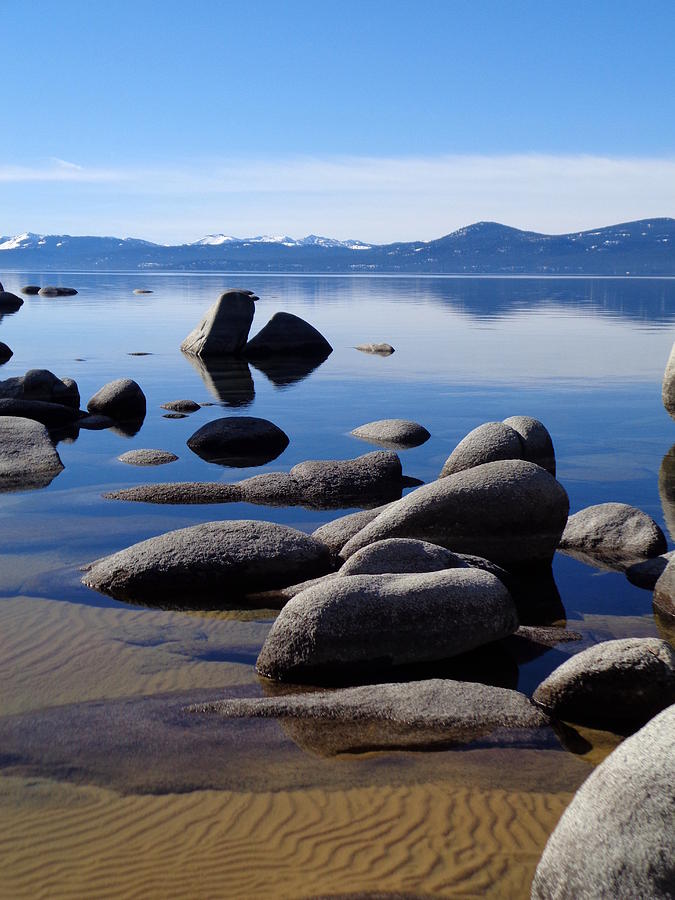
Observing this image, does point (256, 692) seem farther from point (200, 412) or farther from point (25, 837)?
point (200, 412)

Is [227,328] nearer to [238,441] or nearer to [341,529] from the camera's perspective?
[238,441]

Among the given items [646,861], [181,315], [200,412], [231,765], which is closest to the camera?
[646,861]

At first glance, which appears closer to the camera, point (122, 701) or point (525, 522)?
point (122, 701)

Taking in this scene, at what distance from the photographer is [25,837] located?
5.95 meters

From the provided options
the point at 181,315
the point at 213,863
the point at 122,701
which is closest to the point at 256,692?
the point at 122,701

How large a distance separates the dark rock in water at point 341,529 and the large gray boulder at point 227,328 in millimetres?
24705

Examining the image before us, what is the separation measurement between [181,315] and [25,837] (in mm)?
58346

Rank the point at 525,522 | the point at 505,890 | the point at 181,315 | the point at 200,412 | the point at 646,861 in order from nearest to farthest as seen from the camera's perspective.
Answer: the point at 646,861 < the point at 505,890 < the point at 525,522 < the point at 200,412 < the point at 181,315

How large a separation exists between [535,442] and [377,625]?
9164 mm

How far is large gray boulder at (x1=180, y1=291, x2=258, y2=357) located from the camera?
3659 centimetres

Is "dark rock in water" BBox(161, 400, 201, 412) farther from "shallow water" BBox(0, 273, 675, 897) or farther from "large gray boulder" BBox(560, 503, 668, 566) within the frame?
"large gray boulder" BBox(560, 503, 668, 566)

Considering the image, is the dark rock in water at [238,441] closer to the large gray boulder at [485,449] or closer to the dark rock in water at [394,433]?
the dark rock in water at [394,433]

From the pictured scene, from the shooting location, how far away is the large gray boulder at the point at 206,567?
34.9ft

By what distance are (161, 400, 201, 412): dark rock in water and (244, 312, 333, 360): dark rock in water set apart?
12.7m
